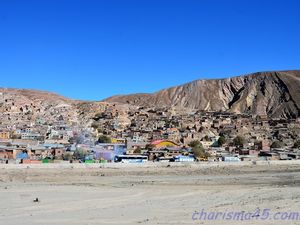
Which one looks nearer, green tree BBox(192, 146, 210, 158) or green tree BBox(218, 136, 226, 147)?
green tree BBox(192, 146, 210, 158)

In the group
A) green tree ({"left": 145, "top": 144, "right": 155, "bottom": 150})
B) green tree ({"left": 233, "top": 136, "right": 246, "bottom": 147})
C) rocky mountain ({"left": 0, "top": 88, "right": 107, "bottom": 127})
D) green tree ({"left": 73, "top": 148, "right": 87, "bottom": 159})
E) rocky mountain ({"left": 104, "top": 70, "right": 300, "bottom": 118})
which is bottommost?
green tree ({"left": 73, "top": 148, "right": 87, "bottom": 159})

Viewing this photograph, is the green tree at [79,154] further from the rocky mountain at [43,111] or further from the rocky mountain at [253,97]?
the rocky mountain at [253,97]

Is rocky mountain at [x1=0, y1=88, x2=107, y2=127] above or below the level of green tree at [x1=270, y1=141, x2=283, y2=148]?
above

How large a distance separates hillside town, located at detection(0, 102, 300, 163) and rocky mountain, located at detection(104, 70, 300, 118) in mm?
32504

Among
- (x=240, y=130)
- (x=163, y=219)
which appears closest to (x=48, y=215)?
(x=163, y=219)

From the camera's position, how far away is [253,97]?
602 feet

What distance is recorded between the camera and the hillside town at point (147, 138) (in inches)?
2687

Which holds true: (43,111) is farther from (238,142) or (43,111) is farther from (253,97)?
(253,97)

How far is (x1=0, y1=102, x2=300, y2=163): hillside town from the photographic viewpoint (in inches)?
2687

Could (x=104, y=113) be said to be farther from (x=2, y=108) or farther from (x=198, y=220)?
(x=198, y=220)

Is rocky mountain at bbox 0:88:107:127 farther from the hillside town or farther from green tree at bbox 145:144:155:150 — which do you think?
green tree at bbox 145:144:155:150

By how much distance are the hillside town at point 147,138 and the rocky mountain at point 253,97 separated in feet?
107

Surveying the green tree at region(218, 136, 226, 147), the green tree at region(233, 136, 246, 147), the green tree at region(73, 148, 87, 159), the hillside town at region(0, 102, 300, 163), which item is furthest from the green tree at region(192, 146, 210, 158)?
the green tree at region(218, 136, 226, 147)

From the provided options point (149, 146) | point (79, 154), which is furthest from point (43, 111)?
point (79, 154)
